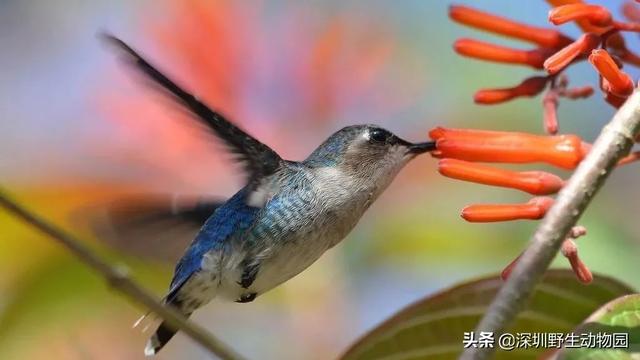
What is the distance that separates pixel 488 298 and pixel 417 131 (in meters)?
1.73

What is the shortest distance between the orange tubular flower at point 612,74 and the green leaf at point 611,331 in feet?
0.80

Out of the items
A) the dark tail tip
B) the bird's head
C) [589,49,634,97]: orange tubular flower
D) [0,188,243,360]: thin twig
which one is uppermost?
[589,49,634,97]: orange tubular flower

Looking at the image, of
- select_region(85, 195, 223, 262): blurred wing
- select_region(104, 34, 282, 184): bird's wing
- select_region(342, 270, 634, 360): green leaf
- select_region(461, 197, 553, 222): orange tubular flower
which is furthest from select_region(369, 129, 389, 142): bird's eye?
select_region(461, 197, 553, 222): orange tubular flower

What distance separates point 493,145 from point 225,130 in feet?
2.24

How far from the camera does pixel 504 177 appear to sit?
1239 mm

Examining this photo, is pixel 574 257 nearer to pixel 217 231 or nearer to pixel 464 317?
pixel 464 317

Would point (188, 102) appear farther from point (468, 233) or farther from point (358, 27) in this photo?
point (358, 27)

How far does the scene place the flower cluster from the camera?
121 centimetres

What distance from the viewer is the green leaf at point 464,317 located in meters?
1.51

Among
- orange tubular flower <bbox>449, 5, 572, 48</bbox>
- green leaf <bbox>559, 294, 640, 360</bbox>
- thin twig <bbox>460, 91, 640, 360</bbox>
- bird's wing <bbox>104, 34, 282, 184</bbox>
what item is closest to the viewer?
thin twig <bbox>460, 91, 640, 360</bbox>

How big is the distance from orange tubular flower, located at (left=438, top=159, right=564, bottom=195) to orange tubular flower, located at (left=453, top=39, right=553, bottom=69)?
23 cm

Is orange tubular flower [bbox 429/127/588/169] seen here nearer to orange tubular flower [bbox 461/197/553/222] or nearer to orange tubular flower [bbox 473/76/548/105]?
orange tubular flower [bbox 461/197/553/222]

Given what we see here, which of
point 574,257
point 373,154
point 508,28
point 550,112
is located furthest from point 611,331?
point 373,154

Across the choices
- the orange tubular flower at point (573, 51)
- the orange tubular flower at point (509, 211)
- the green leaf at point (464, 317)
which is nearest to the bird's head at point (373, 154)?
the green leaf at point (464, 317)
